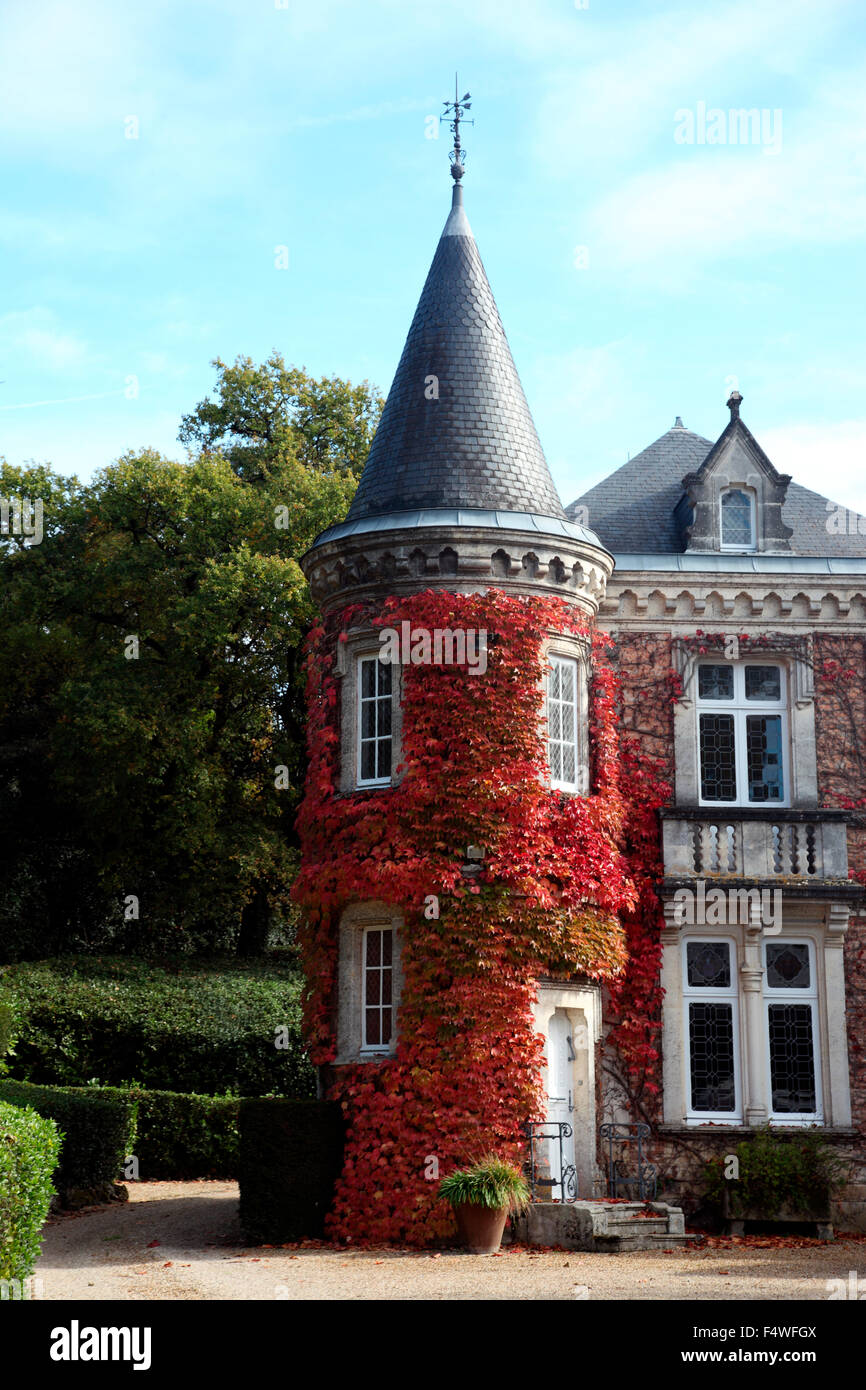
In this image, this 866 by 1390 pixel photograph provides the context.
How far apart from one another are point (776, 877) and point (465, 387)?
7.33 meters

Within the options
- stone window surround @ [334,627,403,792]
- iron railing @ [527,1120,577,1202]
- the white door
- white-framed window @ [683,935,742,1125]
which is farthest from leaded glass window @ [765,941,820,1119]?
stone window surround @ [334,627,403,792]

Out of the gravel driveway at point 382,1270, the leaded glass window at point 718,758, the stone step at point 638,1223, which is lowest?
the gravel driveway at point 382,1270

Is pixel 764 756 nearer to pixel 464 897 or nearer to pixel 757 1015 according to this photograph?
pixel 757 1015

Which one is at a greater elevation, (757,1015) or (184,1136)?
(757,1015)

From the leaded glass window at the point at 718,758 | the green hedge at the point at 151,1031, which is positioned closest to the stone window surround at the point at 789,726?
the leaded glass window at the point at 718,758

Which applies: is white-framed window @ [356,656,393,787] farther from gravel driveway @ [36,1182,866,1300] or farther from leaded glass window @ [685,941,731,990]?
gravel driveway @ [36,1182,866,1300]

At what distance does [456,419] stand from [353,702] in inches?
150

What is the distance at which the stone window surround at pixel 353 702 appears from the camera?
18.1 meters

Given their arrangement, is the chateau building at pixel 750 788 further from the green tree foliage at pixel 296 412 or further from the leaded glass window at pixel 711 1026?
the green tree foliage at pixel 296 412

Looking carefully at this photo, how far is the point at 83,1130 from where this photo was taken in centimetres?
1989

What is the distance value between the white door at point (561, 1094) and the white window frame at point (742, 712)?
3676 millimetres

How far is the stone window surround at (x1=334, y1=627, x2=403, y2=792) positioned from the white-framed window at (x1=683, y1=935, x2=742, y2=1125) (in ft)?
15.4

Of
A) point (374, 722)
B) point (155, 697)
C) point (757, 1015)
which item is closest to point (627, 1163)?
point (757, 1015)

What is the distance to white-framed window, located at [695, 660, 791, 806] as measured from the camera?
19609mm
